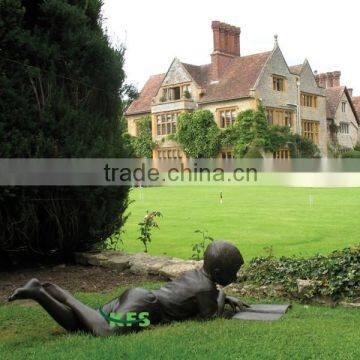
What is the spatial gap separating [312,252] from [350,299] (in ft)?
12.2

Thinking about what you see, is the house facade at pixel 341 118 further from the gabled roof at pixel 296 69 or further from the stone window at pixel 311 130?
the gabled roof at pixel 296 69

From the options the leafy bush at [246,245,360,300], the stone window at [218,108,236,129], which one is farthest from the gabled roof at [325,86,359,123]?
the leafy bush at [246,245,360,300]

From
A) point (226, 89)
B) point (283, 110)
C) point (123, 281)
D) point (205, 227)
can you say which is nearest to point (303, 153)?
point (283, 110)

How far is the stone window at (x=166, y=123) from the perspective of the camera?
4534cm

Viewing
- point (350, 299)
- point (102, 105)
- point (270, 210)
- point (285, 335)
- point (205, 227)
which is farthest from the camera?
point (270, 210)

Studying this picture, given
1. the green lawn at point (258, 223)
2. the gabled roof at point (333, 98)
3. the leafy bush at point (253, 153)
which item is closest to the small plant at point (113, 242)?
the green lawn at point (258, 223)

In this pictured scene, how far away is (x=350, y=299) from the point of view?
539 cm

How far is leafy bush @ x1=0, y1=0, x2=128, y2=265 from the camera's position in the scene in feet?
22.3

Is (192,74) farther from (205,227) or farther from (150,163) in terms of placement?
(205,227)

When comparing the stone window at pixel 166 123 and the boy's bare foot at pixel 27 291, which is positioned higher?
the stone window at pixel 166 123

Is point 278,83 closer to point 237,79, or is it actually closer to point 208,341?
point 237,79

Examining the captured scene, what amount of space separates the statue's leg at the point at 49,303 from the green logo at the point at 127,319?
26 centimetres

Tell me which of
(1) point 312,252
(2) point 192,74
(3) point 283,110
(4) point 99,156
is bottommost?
(1) point 312,252

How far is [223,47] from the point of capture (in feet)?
145
